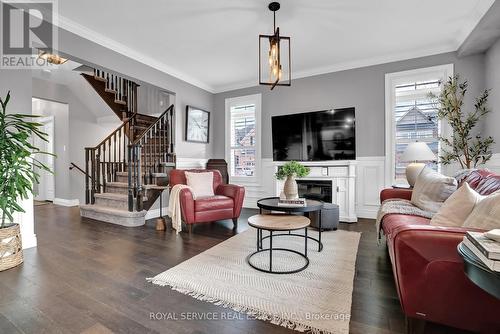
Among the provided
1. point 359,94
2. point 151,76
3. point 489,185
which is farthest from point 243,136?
point 489,185

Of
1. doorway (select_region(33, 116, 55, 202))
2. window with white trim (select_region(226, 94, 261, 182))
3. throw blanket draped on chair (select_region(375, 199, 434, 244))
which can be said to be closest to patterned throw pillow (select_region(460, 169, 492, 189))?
throw blanket draped on chair (select_region(375, 199, 434, 244))

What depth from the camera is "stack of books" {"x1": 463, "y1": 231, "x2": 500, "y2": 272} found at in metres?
0.81

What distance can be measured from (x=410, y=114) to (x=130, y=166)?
15.1ft

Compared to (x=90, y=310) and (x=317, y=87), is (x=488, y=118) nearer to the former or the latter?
(x=317, y=87)

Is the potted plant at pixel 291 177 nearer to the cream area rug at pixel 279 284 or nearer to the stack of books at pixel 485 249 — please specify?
the cream area rug at pixel 279 284

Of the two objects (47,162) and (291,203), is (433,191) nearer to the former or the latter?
(291,203)

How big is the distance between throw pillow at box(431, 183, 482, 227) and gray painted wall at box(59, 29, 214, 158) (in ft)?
13.4

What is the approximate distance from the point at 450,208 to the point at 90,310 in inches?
96.4

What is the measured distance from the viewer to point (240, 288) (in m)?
1.82

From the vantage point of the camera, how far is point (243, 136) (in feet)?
17.4

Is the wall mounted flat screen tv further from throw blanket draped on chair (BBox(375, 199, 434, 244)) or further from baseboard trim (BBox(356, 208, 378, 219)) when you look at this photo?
throw blanket draped on chair (BBox(375, 199, 434, 244))

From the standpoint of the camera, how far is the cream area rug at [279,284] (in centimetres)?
149

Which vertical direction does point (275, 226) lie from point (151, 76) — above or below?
below

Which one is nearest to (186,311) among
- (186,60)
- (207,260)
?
(207,260)
